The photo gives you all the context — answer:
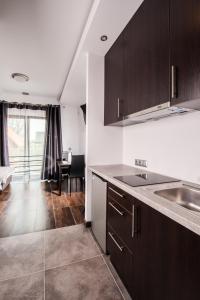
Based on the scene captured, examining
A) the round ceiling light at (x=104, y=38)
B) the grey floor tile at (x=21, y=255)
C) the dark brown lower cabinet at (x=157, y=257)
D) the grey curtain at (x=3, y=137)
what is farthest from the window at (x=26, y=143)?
the dark brown lower cabinet at (x=157, y=257)

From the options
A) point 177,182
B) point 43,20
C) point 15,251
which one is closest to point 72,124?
point 43,20

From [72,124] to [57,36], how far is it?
337cm

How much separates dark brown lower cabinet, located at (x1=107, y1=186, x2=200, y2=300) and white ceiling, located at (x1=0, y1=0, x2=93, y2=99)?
79.3 inches

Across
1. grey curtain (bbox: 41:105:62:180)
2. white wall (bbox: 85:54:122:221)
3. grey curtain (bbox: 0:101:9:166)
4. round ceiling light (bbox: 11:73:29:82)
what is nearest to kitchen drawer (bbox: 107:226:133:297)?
white wall (bbox: 85:54:122:221)

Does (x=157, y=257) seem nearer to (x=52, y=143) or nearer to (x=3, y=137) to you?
(x=52, y=143)

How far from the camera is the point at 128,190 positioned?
3.92ft

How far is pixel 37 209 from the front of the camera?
9.47 feet

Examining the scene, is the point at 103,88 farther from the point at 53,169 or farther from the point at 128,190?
the point at 53,169

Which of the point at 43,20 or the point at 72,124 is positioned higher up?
the point at 43,20

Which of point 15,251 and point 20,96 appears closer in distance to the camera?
point 15,251

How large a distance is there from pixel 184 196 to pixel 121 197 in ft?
1.58

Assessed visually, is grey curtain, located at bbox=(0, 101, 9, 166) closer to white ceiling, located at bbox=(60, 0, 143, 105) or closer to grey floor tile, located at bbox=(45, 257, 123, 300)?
white ceiling, located at bbox=(60, 0, 143, 105)

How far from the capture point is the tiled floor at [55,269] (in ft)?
4.24

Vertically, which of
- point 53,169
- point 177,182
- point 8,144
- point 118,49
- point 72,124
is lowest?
point 53,169
